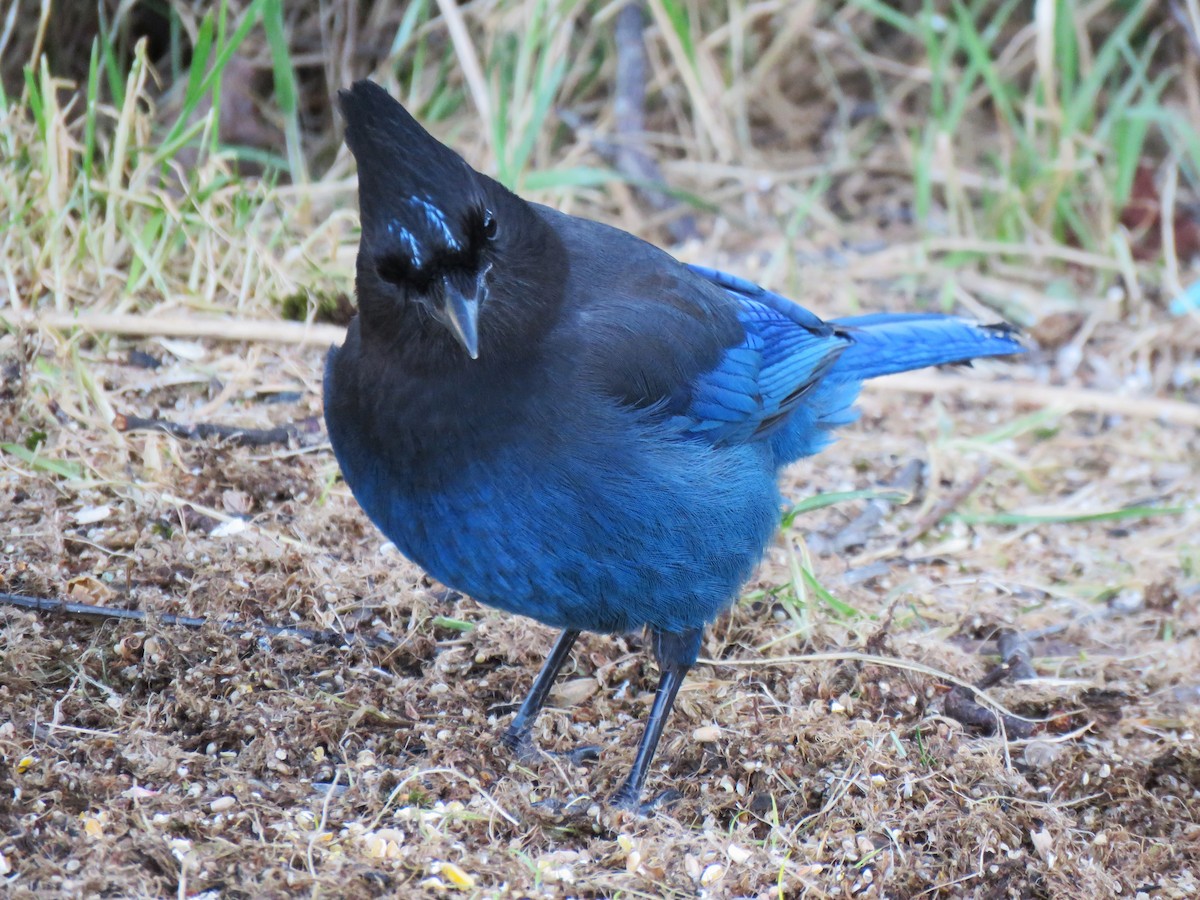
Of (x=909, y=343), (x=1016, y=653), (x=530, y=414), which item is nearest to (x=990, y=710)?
(x=1016, y=653)

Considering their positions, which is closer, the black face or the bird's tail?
the black face

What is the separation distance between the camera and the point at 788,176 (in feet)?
20.7

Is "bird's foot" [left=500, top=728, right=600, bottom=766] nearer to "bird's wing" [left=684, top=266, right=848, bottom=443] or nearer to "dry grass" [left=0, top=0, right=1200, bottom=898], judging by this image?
"dry grass" [left=0, top=0, right=1200, bottom=898]

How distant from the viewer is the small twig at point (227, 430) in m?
3.91

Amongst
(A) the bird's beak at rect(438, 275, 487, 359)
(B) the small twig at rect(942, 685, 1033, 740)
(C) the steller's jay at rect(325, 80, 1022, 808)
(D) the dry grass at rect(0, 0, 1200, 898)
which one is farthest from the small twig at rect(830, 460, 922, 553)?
(A) the bird's beak at rect(438, 275, 487, 359)

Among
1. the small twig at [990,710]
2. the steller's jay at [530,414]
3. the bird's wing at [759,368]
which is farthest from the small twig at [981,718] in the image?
the bird's wing at [759,368]

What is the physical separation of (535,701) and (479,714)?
124 millimetres

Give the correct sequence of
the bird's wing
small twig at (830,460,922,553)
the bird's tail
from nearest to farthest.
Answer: the bird's wing, the bird's tail, small twig at (830,460,922,553)

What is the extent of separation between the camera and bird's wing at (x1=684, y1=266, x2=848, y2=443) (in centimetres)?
323

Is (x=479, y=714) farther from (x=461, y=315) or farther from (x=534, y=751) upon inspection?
(x=461, y=315)

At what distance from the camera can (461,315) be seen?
263 cm

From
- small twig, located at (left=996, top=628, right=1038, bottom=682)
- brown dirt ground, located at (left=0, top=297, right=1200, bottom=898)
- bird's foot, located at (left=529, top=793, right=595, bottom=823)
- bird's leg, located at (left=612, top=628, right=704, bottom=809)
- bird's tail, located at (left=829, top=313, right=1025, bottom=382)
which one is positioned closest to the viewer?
brown dirt ground, located at (left=0, top=297, right=1200, bottom=898)

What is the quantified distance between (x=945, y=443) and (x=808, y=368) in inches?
46.6

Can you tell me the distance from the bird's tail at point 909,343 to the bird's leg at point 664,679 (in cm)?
93
